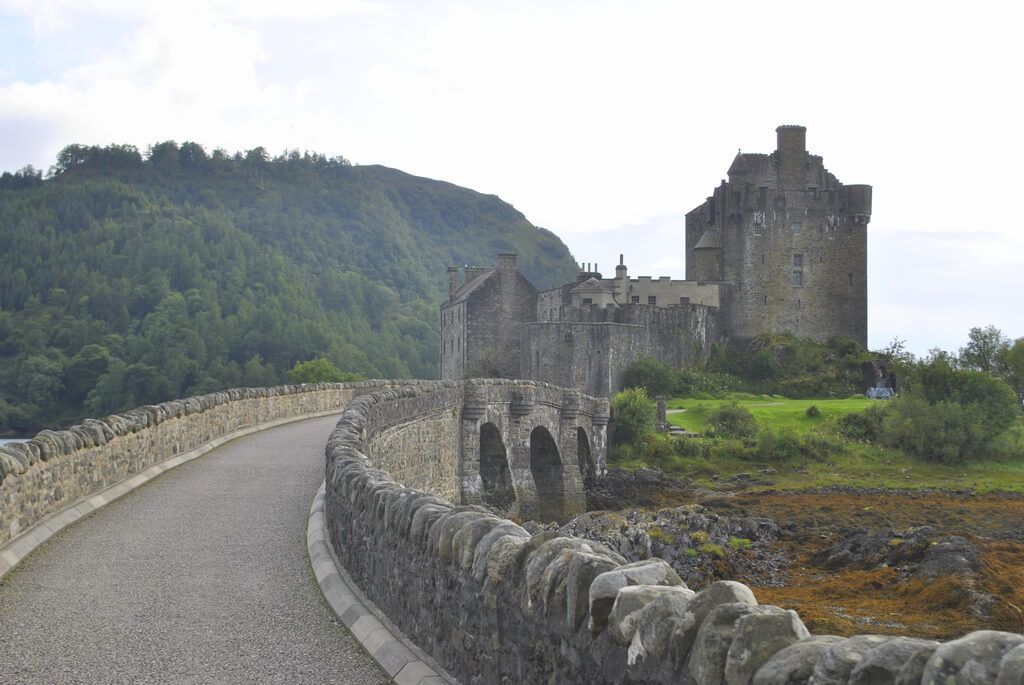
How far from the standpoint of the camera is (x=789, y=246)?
6128cm

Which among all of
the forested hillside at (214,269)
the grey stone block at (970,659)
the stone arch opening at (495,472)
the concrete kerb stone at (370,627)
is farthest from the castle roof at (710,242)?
the grey stone block at (970,659)

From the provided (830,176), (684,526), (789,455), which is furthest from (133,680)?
(830,176)

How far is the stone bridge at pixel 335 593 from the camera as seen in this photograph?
3.85 m

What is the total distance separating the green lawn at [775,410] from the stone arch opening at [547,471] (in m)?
8.71

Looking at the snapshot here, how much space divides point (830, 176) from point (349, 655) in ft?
193

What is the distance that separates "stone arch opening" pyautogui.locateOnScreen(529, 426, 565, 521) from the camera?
3772cm

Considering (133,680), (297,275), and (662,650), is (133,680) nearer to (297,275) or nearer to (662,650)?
(662,650)

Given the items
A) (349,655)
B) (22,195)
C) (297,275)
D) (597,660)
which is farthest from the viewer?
(22,195)

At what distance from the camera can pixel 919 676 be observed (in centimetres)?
319

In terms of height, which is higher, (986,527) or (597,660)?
(597,660)

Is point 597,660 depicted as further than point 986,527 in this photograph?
No

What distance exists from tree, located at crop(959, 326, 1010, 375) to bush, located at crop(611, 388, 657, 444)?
1973cm

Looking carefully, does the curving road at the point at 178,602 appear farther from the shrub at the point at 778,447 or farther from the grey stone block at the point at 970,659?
the shrub at the point at 778,447

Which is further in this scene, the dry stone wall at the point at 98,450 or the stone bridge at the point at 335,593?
the dry stone wall at the point at 98,450
